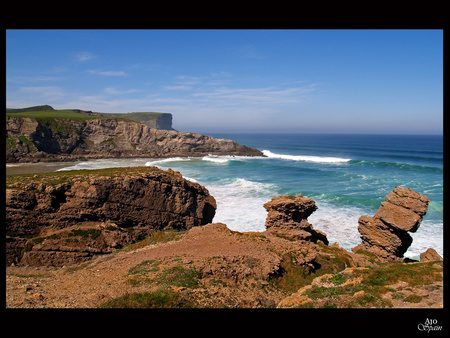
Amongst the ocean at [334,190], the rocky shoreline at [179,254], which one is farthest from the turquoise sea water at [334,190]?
the rocky shoreline at [179,254]

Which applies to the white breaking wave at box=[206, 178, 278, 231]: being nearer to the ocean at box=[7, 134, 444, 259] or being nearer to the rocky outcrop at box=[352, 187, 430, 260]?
the ocean at box=[7, 134, 444, 259]

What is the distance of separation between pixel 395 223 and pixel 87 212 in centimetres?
2270

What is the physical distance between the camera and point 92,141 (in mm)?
89438

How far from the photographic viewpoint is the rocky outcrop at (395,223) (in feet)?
55.7

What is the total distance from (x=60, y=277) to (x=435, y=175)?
67.3 metres

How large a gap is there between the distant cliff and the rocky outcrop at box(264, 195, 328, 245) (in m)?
74.2

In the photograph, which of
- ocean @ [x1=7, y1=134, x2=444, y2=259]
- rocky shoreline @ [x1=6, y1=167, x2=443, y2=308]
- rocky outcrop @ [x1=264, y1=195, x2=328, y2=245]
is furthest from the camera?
ocean @ [x1=7, y1=134, x2=444, y2=259]

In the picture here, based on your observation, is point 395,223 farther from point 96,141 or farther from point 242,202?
point 96,141

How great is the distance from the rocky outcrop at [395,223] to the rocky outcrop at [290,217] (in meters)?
4.59
